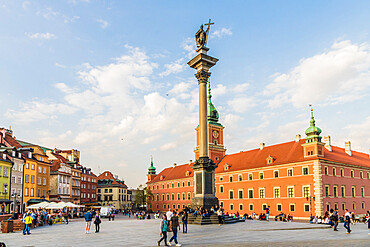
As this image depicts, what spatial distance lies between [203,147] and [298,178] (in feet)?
122

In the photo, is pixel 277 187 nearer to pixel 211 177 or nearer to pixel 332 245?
pixel 211 177

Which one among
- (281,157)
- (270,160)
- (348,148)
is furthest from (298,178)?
(348,148)

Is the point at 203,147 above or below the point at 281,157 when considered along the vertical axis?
below

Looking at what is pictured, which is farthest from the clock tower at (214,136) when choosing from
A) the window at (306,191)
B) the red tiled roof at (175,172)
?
the window at (306,191)

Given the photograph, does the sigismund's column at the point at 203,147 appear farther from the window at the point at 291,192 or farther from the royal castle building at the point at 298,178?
the window at the point at 291,192

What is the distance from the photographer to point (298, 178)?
200ft

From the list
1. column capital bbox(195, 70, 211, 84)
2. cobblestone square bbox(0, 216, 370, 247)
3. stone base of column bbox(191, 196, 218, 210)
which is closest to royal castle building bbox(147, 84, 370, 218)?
stone base of column bbox(191, 196, 218, 210)

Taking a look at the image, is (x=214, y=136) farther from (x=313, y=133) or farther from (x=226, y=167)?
(x=313, y=133)

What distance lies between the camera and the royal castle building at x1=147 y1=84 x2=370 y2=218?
191ft

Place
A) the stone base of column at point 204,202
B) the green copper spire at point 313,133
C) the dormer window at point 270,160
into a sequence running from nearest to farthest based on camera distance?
the stone base of column at point 204,202, the green copper spire at point 313,133, the dormer window at point 270,160

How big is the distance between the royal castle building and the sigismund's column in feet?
113

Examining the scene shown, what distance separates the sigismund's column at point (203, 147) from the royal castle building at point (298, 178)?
34.4m

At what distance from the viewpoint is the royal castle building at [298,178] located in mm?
58188

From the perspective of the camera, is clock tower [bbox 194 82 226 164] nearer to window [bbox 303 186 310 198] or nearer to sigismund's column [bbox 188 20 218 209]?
window [bbox 303 186 310 198]
